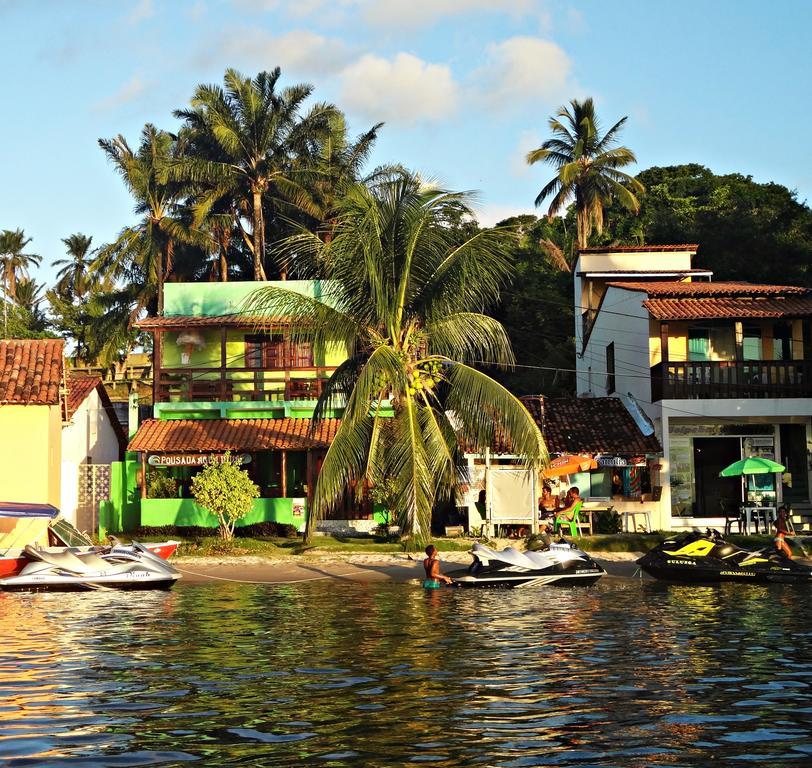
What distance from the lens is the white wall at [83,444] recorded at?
35156 mm

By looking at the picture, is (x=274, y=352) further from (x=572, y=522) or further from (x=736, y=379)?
(x=736, y=379)

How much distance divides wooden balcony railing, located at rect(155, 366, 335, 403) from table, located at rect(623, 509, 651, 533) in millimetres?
10604

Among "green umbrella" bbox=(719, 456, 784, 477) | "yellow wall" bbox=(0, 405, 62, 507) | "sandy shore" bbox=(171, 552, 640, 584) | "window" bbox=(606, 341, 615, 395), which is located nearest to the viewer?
"sandy shore" bbox=(171, 552, 640, 584)

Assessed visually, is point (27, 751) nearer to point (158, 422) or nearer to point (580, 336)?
point (158, 422)

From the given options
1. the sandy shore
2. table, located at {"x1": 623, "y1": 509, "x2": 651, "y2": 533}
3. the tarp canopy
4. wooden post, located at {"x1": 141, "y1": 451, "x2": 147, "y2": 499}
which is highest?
wooden post, located at {"x1": 141, "y1": 451, "x2": 147, "y2": 499}

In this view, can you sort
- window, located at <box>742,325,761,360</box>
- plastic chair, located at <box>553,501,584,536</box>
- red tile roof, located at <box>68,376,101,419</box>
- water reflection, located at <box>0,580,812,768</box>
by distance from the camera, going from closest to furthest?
water reflection, located at <box>0,580,812,768</box>, plastic chair, located at <box>553,501,584,536</box>, red tile roof, located at <box>68,376,101,419</box>, window, located at <box>742,325,761,360</box>

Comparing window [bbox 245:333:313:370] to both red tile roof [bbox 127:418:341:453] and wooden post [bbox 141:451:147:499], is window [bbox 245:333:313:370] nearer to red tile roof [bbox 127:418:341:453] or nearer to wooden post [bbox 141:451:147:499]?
red tile roof [bbox 127:418:341:453]

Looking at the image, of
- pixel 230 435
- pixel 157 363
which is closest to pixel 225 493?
pixel 230 435

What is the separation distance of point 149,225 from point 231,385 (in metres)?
18.2

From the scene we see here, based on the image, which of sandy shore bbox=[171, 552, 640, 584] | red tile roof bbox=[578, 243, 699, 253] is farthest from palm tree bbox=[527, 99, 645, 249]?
sandy shore bbox=[171, 552, 640, 584]

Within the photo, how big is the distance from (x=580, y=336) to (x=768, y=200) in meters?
15.2

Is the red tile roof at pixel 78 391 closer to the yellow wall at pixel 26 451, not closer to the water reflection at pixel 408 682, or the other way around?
the yellow wall at pixel 26 451

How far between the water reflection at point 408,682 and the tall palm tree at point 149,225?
3354 cm

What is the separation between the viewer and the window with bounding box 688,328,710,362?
121 ft
